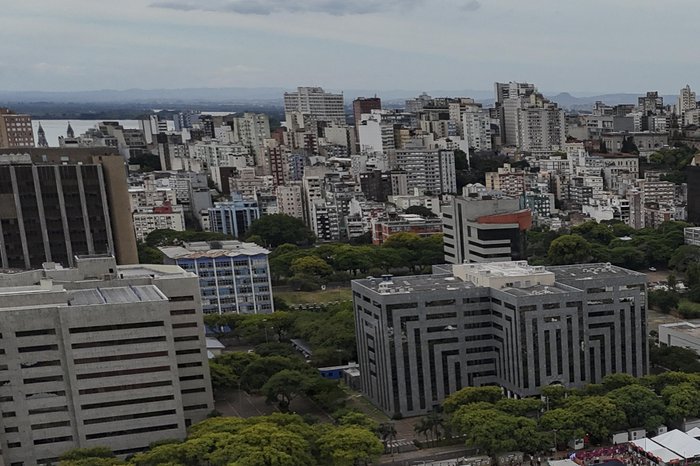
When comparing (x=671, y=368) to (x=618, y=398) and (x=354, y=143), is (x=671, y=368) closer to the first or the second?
(x=618, y=398)

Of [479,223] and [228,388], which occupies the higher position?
[479,223]

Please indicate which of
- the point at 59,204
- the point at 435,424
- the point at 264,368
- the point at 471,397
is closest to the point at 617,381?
the point at 471,397

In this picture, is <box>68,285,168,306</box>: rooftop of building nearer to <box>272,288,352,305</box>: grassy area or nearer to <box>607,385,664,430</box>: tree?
<box>607,385,664,430</box>: tree

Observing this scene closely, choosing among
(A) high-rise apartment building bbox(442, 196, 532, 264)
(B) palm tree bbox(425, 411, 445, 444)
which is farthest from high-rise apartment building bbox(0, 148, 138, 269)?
(B) palm tree bbox(425, 411, 445, 444)

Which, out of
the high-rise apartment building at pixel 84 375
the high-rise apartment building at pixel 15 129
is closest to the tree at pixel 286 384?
the high-rise apartment building at pixel 84 375

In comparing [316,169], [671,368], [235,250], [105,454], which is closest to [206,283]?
[235,250]

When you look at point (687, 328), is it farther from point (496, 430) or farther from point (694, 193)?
point (694, 193)
